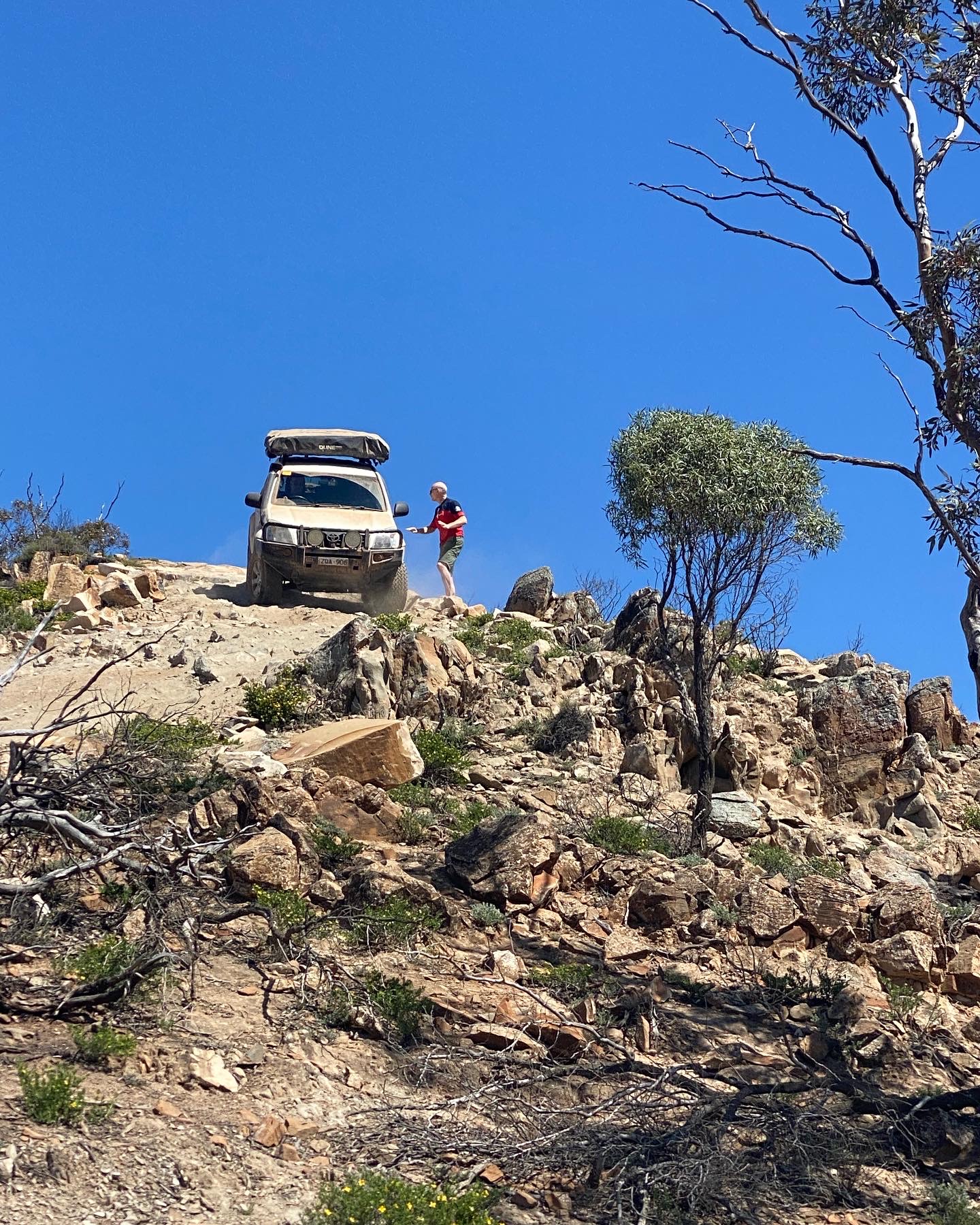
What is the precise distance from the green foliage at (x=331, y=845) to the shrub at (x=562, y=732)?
4.45 metres

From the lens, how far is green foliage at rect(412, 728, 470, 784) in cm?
1406

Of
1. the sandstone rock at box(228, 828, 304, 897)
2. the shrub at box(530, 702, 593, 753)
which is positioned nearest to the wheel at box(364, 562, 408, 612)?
the shrub at box(530, 702, 593, 753)

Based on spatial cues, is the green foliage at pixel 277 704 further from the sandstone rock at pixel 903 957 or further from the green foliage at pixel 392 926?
the sandstone rock at pixel 903 957

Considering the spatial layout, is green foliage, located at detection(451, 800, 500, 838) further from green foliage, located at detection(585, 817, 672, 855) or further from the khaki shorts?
the khaki shorts

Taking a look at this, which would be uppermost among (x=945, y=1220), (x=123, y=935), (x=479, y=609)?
(x=479, y=609)

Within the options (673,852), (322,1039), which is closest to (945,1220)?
(322,1039)

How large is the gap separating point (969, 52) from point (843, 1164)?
914 centimetres

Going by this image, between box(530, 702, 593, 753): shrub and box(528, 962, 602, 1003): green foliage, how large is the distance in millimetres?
5830

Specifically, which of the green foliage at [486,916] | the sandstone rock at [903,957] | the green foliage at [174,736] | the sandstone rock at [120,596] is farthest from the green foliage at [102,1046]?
the sandstone rock at [120,596]

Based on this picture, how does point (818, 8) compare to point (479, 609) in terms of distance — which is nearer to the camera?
point (818, 8)

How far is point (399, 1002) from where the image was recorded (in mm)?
8617

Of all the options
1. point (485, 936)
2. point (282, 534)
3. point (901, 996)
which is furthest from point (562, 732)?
point (901, 996)

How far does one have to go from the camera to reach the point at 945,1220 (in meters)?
7.00

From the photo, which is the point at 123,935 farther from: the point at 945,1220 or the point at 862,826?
the point at 862,826
